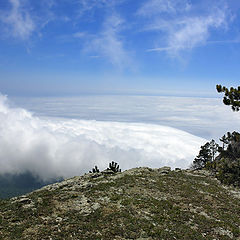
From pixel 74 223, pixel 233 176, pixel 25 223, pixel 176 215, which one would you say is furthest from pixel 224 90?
pixel 25 223

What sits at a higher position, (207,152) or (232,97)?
(232,97)

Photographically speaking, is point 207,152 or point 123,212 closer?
point 123,212

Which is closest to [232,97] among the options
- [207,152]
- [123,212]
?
[123,212]

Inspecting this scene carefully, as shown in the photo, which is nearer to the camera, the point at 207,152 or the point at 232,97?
the point at 232,97

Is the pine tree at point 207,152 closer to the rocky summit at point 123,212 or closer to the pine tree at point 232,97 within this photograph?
the rocky summit at point 123,212

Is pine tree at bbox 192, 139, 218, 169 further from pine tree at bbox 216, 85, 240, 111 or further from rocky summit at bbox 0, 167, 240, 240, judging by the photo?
pine tree at bbox 216, 85, 240, 111

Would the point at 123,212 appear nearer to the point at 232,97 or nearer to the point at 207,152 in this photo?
the point at 232,97

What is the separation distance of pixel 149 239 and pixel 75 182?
655 inches

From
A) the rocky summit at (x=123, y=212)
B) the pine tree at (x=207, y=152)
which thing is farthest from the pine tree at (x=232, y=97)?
the pine tree at (x=207, y=152)

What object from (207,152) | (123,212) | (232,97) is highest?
(232,97)

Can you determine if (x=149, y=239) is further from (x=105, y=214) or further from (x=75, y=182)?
(x=75, y=182)

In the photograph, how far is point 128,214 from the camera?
62.7 feet

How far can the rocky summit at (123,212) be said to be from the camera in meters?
16.4

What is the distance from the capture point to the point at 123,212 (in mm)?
19500
